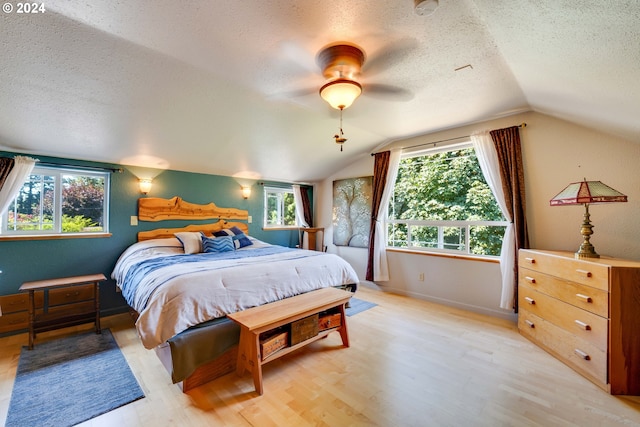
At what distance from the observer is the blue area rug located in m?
3.37

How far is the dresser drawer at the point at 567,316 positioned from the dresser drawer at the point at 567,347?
1.5 inches

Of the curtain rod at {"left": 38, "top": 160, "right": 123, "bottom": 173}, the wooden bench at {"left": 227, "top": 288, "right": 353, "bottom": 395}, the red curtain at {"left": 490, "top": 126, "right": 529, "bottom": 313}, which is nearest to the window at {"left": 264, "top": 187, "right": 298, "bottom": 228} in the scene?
the curtain rod at {"left": 38, "top": 160, "right": 123, "bottom": 173}

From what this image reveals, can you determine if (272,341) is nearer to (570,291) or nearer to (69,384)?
(69,384)

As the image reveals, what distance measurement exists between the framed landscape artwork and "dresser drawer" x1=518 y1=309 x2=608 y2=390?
2406mm

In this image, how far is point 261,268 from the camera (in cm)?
248

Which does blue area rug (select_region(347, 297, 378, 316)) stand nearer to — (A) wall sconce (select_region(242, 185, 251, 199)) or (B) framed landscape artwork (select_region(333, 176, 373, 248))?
(B) framed landscape artwork (select_region(333, 176, 373, 248))

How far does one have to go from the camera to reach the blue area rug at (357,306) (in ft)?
11.1

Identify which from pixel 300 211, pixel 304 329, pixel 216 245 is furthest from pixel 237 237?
pixel 304 329

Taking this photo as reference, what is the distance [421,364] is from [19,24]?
358 cm

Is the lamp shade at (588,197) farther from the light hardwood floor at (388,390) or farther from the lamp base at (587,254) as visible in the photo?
the light hardwood floor at (388,390)

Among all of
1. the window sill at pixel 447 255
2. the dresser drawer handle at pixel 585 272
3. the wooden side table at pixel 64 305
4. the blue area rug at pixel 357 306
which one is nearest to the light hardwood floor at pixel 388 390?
the wooden side table at pixel 64 305

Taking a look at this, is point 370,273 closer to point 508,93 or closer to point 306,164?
point 306,164

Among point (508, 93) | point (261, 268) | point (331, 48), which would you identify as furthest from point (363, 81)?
point (261, 268)

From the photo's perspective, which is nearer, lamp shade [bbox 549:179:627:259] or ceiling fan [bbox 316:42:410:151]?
ceiling fan [bbox 316:42:410:151]
